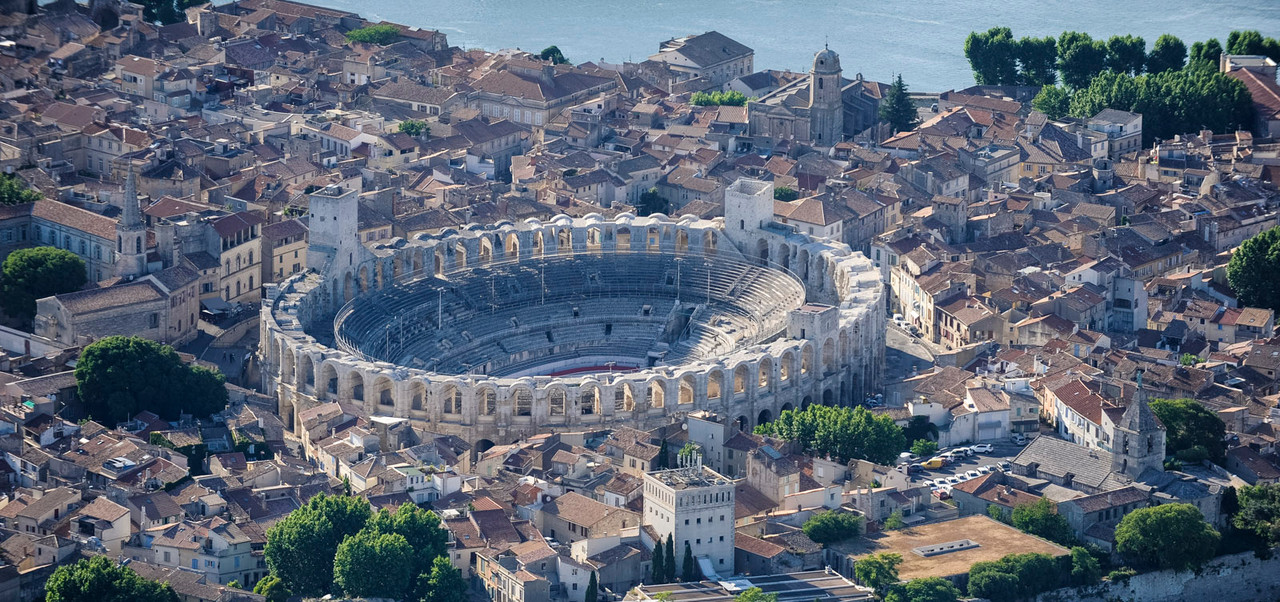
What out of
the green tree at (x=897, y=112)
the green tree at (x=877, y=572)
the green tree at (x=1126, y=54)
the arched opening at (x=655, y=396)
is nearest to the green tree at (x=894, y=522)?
the green tree at (x=877, y=572)

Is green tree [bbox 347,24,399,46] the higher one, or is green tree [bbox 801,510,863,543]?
green tree [bbox 801,510,863,543]

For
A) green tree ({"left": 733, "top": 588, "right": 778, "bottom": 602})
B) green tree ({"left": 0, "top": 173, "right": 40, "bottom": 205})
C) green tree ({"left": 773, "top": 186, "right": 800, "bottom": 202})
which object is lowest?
green tree ({"left": 733, "top": 588, "right": 778, "bottom": 602})

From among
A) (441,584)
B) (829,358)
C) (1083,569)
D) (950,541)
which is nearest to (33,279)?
(441,584)

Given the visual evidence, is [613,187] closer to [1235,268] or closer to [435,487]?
[1235,268]

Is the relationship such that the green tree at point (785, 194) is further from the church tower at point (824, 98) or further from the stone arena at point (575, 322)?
the church tower at point (824, 98)

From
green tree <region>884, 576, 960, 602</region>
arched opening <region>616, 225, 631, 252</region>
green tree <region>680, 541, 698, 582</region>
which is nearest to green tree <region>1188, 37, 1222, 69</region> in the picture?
arched opening <region>616, 225, 631, 252</region>

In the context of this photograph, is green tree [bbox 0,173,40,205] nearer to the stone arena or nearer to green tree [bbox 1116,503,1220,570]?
the stone arena
